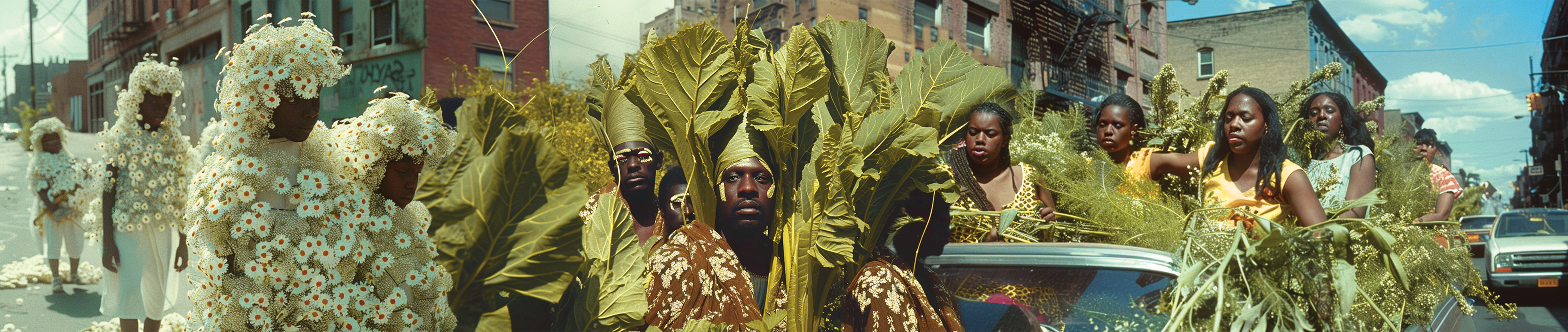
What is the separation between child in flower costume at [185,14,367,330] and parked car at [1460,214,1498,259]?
16139 mm

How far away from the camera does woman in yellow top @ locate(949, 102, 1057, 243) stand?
2887 millimetres

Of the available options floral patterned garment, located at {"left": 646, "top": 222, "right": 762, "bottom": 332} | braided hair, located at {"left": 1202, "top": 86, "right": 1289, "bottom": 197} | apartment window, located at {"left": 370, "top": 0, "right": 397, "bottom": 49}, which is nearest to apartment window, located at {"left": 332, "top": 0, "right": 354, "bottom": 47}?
apartment window, located at {"left": 370, "top": 0, "right": 397, "bottom": 49}

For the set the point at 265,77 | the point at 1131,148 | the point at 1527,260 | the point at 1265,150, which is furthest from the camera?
the point at 1527,260

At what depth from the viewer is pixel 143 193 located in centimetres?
495

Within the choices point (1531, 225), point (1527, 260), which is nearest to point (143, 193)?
point (1527, 260)

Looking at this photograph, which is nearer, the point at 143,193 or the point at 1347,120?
the point at 1347,120

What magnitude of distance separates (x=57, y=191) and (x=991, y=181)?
293 inches

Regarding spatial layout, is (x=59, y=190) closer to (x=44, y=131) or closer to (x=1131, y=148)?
(x=44, y=131)

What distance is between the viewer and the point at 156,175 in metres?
4.97

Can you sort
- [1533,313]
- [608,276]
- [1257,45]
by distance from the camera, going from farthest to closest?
[1257,45] < [1533,313] < [608,276]

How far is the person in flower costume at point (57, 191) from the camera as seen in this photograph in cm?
641

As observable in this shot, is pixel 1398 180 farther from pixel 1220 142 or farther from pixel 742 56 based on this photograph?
pixel 742 56

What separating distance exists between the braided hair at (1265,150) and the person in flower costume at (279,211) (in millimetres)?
2689

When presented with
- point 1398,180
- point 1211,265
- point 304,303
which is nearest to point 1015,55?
point 1398,180
